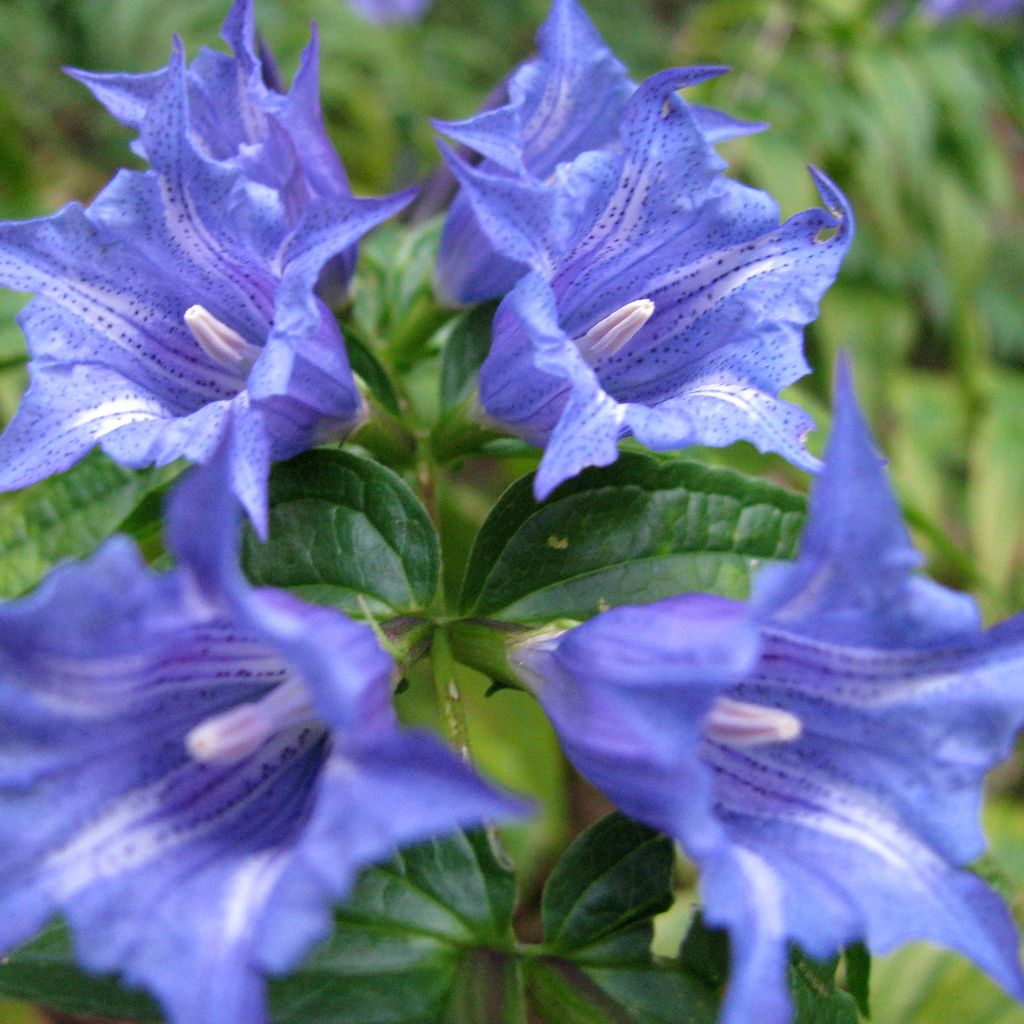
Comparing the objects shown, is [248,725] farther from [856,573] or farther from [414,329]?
[414,329]

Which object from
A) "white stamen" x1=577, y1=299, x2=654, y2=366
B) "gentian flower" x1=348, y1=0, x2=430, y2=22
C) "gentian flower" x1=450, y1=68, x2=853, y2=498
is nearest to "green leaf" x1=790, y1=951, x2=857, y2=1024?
"gentian flower" x1=450, y1=68, x2=853, y2=498

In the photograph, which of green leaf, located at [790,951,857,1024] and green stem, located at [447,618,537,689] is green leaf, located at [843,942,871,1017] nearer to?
green leaf, located at [790,951,857,1024]

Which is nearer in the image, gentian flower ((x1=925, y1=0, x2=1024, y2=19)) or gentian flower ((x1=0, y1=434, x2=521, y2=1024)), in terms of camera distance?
gentian flower ((x1=0, y1=434, x2=521, y2=1024))

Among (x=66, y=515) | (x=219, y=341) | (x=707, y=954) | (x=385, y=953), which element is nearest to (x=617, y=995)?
(x=707, y=954)

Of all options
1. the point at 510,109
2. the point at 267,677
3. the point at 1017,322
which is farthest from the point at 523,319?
the point at 1017,322

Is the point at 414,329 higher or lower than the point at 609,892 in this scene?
higher

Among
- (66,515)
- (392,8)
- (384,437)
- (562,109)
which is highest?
(562,109)

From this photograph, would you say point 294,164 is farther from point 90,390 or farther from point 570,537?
point 570,537
